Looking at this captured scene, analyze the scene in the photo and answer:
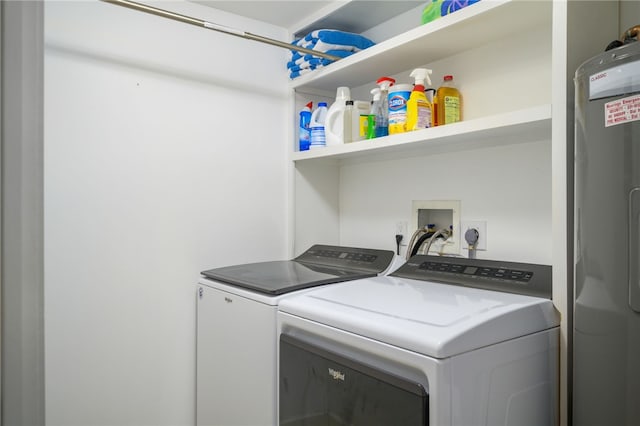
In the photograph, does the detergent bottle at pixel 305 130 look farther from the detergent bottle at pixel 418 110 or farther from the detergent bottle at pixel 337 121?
the detergent bottle at pixel 418 110

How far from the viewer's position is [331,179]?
246cm

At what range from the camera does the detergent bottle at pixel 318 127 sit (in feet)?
7.09

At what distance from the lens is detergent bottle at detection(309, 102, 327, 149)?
2162mm

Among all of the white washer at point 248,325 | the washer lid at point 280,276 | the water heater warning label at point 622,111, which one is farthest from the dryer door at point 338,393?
the water heater warning label at point 622,111

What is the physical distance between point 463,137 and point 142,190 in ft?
4.58

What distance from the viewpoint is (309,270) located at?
1.92 m

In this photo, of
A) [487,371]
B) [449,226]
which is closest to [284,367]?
[487,371]

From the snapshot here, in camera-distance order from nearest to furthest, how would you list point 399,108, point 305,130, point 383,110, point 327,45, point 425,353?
1. point 425,353
2. point 399,108
3. point 383,110
4. point 327,45
5. point 305,130

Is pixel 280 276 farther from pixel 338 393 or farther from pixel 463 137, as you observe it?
pixel 463 137

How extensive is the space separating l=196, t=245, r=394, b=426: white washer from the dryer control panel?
0.17m

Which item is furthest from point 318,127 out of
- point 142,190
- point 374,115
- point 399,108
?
point 142,190

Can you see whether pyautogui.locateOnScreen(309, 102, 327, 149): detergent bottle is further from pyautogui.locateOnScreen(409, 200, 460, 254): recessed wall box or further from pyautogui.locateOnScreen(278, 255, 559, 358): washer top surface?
pyautogui.locateOnScreen(278, 255, 559, 358): washer top surface

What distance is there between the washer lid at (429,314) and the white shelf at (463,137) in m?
0.54

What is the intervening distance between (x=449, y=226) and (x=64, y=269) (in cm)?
165
